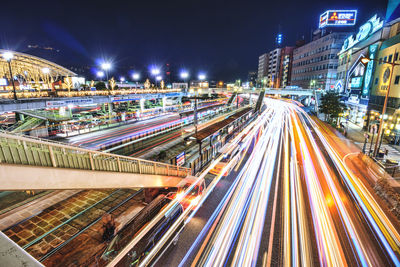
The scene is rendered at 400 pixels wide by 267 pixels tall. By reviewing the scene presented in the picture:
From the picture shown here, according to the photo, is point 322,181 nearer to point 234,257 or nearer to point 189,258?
point 234,257

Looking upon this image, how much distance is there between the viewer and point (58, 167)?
7133 mm

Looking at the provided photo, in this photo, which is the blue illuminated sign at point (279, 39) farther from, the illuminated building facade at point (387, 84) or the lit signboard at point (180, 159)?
the lit signboard at point (180, 159)

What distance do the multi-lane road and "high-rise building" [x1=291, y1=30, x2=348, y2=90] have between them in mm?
48998

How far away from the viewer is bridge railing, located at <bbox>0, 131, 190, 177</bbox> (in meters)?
6.02

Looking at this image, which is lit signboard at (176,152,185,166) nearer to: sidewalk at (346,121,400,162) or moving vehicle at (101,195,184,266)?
moving vehicle at (101,195,184,266)

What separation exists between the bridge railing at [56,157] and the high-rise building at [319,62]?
60048mm

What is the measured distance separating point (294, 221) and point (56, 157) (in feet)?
37.6

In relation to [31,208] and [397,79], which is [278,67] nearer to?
[397,79]

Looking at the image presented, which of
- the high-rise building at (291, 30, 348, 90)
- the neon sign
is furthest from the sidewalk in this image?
the high-rise building at (291, 30, 348, 90)

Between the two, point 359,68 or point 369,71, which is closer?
point 369,71

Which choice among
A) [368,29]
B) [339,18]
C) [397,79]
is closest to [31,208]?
[397,79]

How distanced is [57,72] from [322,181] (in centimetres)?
4674

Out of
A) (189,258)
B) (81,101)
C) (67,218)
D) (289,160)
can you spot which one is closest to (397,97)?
(289,160)

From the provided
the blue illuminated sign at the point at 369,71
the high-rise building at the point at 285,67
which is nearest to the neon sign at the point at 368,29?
the blue illuminated sign at the point at 369,71
